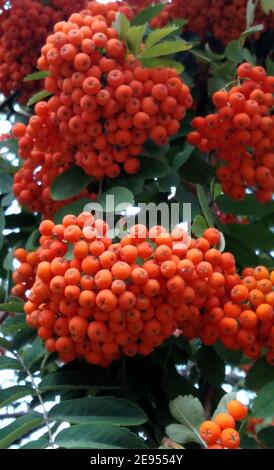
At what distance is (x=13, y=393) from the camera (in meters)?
2.46

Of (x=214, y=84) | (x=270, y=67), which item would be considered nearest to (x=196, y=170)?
(x=214, y=84)

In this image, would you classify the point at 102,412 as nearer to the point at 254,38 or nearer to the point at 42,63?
the point at 42,63

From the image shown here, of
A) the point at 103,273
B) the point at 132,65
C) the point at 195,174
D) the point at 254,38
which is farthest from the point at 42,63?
the point at 254,38

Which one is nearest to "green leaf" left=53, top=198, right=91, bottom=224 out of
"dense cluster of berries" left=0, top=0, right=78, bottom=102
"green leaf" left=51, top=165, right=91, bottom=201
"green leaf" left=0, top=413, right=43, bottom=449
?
"green leaf" left=51, top=165, right=91, bottom=201

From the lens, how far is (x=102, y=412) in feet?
7.57

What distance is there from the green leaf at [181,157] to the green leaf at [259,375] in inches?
34.1

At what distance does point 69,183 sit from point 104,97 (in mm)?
387

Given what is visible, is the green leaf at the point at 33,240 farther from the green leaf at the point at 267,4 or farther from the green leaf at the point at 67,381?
the green leaf at the point at 267,4

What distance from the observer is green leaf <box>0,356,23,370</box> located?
2582mm

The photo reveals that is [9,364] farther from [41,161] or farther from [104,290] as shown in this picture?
[41,161]

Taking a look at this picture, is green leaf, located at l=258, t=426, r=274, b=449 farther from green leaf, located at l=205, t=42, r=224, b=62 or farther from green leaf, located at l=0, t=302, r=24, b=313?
green leaf, located at l=205, t=42, r=224, b=62

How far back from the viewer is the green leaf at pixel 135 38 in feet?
8.86

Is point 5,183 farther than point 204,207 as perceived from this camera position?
Yes

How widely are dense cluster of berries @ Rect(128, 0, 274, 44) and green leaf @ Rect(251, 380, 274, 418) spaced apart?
1.83 metres
